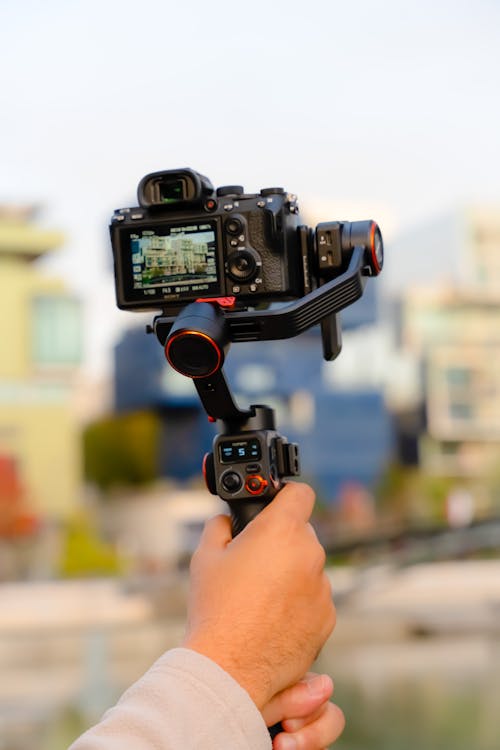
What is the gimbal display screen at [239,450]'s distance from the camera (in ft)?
2.85

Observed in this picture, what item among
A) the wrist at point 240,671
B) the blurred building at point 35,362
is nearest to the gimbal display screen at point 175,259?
the wrist at point 240,671

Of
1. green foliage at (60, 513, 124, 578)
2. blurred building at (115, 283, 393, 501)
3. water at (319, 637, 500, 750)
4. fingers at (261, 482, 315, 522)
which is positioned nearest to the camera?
fingers at (261, 482, 315, 522)

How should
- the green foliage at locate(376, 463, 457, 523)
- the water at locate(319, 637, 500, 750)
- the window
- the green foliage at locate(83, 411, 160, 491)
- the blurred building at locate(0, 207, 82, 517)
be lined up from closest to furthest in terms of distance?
the water at locate(319, 637, 500, 750) → the blurred building at locate(0, 207, 82, 517) → the window → the green foliage at locate(83, 411, 160, 491) → the green foliage at locate(376, 463, 457, 523)

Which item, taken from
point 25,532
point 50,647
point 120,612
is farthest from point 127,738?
point 25,532

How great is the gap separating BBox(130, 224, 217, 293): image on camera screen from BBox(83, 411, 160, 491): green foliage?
51.3 feet

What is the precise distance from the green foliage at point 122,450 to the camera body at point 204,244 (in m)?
15.6

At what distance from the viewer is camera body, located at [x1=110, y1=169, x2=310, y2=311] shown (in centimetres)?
88

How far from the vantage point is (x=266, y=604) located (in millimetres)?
733

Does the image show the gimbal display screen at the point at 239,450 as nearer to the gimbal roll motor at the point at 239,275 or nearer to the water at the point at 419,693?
the gimbal roll motor at the point at 239,275

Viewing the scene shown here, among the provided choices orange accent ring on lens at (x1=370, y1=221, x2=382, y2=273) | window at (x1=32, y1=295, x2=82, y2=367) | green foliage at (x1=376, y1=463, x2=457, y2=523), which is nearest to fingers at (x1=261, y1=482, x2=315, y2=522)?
orange accent ring on lens at (x1=370, y1=221, x2=382, y2=273)

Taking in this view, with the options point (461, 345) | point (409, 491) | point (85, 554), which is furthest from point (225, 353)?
point (409, 491)

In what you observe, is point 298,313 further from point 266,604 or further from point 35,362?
point 35,362

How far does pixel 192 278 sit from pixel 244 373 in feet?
45.5

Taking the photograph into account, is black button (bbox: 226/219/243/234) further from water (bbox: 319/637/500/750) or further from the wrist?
water (bbox: 319/637/500/750)
